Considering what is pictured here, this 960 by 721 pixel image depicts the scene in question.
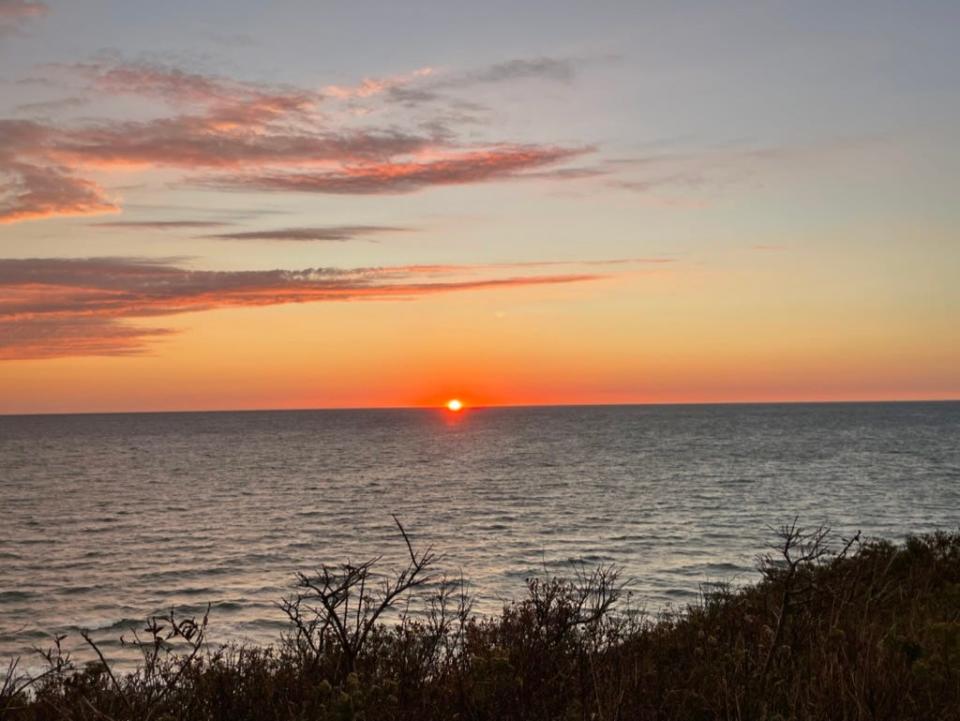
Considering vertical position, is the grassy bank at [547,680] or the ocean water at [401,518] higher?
the grassy bank at [547,680]

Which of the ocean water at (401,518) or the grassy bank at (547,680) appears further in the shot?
the ocean water at (401,518)

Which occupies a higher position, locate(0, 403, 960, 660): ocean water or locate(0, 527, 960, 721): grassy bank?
locate(0, 527, 960, 721): grassy bank

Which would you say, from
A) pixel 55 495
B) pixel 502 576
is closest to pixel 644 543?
pixel 502 576

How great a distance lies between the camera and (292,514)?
58375 millimetres

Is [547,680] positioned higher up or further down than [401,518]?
higher up

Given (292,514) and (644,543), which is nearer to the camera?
(644,543)

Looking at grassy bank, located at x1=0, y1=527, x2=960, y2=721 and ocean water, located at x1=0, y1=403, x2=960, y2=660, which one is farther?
ocean water, located at x1=0, y1=403, x2=960, y2=660

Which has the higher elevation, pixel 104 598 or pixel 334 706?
pixel 334 706

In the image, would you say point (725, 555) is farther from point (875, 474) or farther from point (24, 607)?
point (875, 474)

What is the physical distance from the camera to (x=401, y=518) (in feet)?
183

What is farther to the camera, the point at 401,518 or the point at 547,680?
the point at 401,518

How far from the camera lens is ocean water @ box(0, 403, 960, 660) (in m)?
32.5

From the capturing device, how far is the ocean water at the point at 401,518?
3247 centimetres

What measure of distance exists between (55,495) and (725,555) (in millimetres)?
60050
